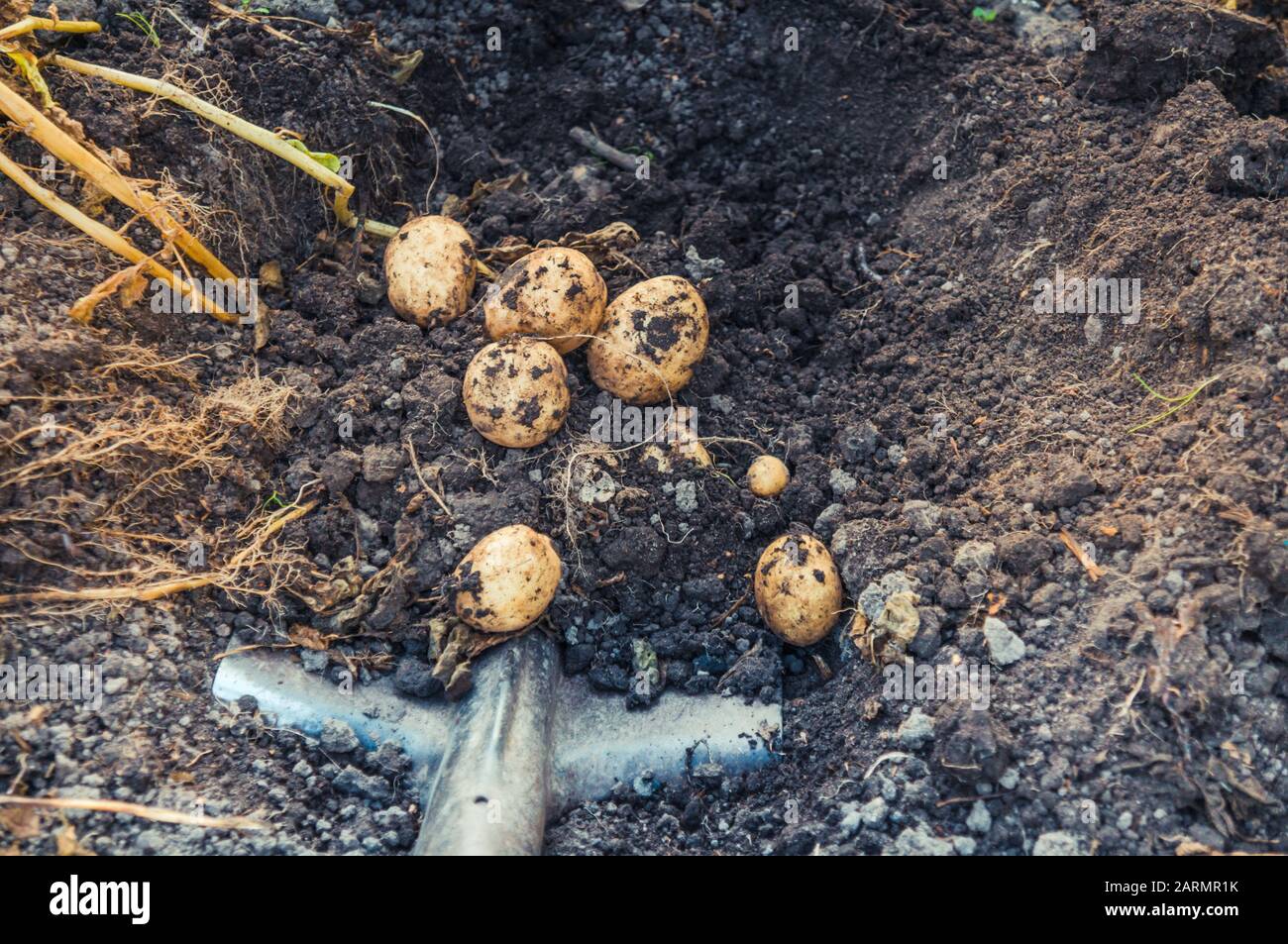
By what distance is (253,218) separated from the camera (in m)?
3.25

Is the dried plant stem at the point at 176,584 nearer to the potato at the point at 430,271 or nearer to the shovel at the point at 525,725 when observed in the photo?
the shovel at the point at 525,725

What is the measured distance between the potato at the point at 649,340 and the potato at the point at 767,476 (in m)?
0.38

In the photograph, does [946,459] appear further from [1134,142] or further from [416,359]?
[416,359]

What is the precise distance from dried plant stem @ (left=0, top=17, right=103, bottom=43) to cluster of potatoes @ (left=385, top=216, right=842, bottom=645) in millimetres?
1144

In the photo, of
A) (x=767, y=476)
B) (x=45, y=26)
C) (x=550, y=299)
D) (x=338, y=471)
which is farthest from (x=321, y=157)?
(x=767, y=476)

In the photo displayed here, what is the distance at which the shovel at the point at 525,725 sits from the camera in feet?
8.55

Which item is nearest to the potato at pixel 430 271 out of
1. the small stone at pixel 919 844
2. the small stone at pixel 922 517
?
the small stone at pixel 922 517

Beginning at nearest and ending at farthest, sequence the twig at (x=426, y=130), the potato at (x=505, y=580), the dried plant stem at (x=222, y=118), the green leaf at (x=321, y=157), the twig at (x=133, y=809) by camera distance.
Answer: the twig at (x=133, y=809) < the potato at (x=505, y=580) < the dried plant stem at (x=222, y=118) < the green leaf at (x=321, y=157) < the twig at (x=426, y=130)

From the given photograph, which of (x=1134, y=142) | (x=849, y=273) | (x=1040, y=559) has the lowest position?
(x=1040, y=559)

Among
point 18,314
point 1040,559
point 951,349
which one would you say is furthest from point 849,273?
point 18,314

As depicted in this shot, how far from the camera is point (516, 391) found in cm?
286

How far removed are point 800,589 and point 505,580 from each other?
0.85 m

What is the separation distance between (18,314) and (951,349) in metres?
2.84

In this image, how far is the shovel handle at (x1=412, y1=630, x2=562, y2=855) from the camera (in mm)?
2410
